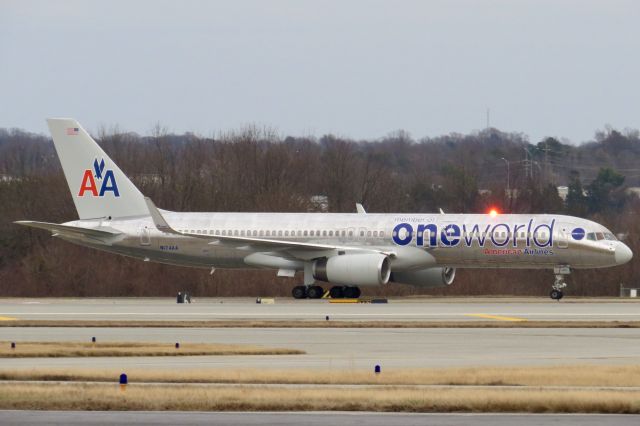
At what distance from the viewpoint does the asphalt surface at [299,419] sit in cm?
1731

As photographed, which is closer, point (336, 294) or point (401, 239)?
point (401, 239)

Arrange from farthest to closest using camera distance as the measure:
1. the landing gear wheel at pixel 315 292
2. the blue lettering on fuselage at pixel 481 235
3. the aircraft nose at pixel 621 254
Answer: the landing gear wheel at pixel 315 292 < the blue lettering on fuselage at pixel 481 235 < the aircraft nose at pixel 621 254

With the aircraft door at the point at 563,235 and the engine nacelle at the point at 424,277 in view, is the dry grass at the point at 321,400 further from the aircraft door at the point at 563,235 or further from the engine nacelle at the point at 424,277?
the engine nacelle at the point at 424,277

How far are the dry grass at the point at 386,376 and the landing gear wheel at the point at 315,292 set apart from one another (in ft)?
95.3

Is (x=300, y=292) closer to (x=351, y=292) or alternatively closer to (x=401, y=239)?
(x=351, y=292)

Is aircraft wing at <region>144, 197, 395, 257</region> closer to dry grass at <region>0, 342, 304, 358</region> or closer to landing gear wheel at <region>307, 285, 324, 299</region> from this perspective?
landing gear wheel at <region>307, 285, 324, 299</region>

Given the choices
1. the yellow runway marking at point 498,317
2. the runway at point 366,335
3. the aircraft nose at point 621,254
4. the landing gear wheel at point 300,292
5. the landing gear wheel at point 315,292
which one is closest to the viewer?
the runway at point 366,335

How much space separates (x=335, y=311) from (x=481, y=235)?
9.80 meters

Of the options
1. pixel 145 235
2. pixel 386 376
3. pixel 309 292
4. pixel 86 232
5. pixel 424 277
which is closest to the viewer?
pixel 386 376

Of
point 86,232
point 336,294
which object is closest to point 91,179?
point 86,232

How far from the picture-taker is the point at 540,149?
15800 centimetres

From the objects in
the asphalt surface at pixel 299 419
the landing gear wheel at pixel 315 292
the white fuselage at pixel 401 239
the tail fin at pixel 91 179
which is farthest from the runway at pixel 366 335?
the asphalt surface at pixel 299 419

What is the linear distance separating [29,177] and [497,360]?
64865 millimetres

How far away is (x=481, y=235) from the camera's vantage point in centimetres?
5097
